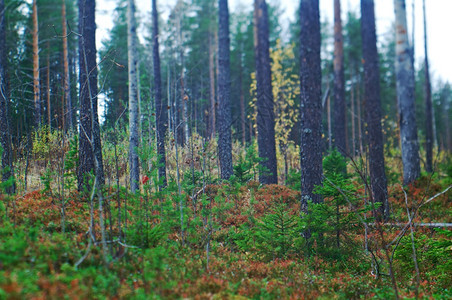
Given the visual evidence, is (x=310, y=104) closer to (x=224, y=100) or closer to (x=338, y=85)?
(x=224, y=100)

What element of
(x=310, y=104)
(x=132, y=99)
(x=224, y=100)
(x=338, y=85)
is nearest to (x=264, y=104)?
(x=224, y=100)

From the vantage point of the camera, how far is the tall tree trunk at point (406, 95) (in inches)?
445

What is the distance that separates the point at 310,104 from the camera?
7.54 meters

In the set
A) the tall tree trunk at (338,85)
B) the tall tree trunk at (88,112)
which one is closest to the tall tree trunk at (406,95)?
the tall tree trunk at (338,85)

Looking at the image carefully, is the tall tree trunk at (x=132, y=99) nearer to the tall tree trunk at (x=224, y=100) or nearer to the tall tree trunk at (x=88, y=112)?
the tall tree trunk at (x=88, y=112)

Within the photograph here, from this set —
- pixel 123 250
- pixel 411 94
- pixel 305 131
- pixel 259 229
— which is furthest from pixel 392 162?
pixel 123 250

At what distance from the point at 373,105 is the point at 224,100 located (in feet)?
18.3

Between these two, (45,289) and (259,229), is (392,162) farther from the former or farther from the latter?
(45,289)

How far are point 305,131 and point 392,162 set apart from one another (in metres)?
16.5

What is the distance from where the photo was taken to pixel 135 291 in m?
3.49

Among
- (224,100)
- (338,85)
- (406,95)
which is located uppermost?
(338,85)

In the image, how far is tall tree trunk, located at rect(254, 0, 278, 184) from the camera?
44.2ft

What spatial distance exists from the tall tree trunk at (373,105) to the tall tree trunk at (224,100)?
16.7 ft

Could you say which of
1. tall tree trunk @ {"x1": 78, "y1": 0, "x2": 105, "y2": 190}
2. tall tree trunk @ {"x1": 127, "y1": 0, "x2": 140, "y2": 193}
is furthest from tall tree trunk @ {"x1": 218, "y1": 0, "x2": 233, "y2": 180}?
tall tree trunk @ {"x1": 78, "y1": 0, "x2": 105, "y2": 190}
